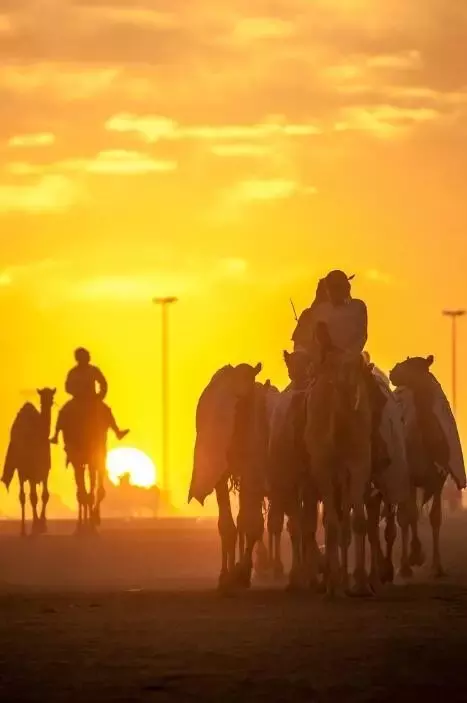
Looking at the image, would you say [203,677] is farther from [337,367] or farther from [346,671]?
[337,367]

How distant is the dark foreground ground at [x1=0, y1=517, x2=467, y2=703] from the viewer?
45.0ft

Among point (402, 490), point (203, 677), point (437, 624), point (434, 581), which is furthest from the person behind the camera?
point (434, 581)

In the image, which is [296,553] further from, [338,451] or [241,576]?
[338,451]

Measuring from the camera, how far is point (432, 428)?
27.5 metres

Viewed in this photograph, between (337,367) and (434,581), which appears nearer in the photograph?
(337,367)

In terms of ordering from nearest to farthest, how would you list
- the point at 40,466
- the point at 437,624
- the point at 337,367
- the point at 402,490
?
the point at 437,624 → the point at 337,367 → the point at 402,490 → the point at 40,466

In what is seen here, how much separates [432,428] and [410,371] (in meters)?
0.74

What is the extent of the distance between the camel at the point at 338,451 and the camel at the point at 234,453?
1251 mm

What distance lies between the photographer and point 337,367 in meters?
21.9

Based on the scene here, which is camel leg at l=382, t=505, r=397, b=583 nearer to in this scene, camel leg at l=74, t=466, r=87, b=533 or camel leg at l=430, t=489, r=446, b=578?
camel leg at l=430, t=489, r=446, b=578

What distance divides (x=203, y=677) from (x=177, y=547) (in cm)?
2388

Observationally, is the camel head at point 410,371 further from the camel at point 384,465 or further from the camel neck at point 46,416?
the camel neck at point 46,416

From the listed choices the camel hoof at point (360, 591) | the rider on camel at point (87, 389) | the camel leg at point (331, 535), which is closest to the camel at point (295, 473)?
the camel leg at point (331, 535)

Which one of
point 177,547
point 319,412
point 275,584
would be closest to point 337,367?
point 319,412
